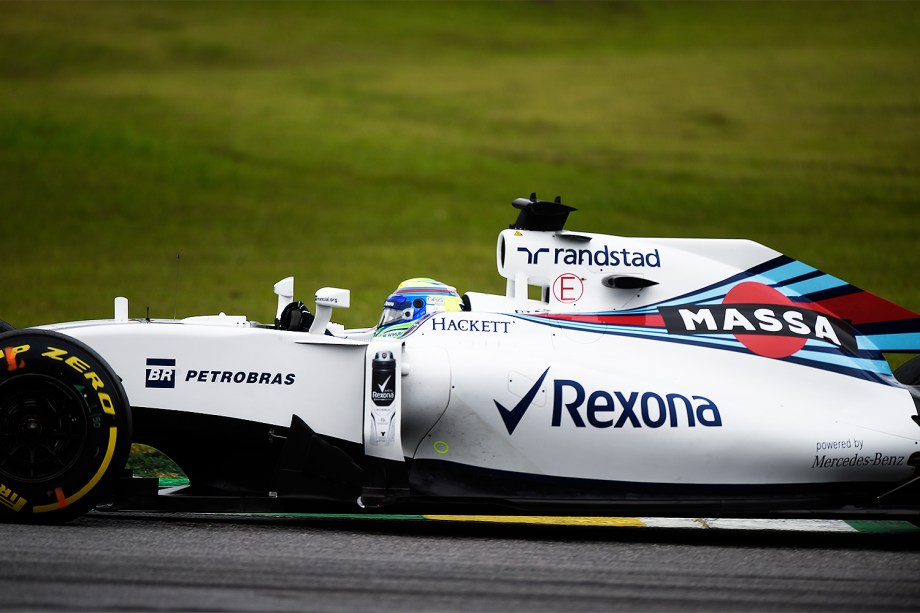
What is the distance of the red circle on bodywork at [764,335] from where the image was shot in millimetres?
7949

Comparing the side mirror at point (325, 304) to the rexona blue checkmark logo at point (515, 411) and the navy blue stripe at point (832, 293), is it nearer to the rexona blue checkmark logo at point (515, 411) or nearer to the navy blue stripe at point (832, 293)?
the rexona blue checkmark logo at point (515, 411)

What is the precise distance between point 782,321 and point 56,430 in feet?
14.2

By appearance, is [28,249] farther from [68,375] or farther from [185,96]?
[68,375]

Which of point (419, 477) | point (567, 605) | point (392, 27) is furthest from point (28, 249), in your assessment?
point (392, 27)

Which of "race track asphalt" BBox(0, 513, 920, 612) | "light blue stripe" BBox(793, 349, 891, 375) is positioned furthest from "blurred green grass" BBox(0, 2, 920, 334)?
"race track asphalt" BBox(0, 513, 920, 612)

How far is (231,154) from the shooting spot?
35.2m

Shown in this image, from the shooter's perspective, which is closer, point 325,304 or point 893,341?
point 325,304

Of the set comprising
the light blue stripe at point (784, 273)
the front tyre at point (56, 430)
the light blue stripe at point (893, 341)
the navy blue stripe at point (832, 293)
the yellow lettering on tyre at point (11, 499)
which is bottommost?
the yellow lettering on tyre at point (11, 499)

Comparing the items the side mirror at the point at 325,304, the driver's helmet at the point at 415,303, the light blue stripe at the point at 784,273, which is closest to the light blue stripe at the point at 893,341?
the light blue stripe at the point at 784,273

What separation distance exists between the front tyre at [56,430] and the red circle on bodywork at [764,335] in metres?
3.69

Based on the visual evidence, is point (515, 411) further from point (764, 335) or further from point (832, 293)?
point (832, 293)

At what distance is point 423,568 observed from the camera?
6.33 m

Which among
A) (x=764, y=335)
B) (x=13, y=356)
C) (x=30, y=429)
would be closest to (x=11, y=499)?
(x=30, y=429)

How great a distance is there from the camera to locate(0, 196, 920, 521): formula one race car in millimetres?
7141
